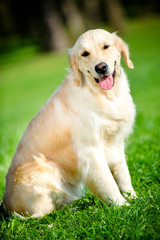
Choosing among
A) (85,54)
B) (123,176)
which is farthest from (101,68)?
(123,176)

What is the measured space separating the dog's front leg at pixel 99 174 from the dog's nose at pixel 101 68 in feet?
2.55

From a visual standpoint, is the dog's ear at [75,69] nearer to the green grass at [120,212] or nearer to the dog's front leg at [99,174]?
the dog's front leg at [99,174]

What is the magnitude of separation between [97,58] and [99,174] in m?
1.19

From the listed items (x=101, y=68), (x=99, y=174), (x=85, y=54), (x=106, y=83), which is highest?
(x=85, y=54)

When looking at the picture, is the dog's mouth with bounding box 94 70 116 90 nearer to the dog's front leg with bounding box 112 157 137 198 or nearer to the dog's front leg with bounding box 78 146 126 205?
the dog's front leg with bounding box 78 146 126 205

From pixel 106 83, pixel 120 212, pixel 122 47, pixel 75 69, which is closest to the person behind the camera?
pixel 120 212

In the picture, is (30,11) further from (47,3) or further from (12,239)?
(12,239)

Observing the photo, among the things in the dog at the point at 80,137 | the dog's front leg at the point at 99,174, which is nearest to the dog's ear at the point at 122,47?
the dog at the point at 80,137

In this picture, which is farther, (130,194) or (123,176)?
(123,176)

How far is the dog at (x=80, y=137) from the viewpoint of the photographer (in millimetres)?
3033

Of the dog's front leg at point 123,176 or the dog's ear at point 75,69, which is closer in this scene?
the dog's ear at point 75,69

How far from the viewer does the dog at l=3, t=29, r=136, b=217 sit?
3.03 metres

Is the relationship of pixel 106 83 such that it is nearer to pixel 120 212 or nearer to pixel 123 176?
pixel 123 176

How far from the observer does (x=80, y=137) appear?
Answer: 3.07 m
